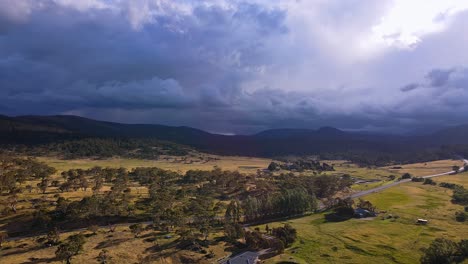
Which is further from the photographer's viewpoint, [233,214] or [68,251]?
[233,214]

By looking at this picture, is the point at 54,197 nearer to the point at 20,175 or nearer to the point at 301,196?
the point at 20,175

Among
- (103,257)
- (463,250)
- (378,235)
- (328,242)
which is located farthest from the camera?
(378,235)

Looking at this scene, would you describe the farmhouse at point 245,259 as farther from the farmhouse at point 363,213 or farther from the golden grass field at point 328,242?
the farmhouse at point 363,213

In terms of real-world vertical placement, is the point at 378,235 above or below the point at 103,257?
above

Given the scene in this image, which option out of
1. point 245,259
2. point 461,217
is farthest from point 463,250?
point 245,259

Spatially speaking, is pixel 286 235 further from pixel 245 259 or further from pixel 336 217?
pixel 336 217

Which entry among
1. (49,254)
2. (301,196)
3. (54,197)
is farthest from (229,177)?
(49,254)

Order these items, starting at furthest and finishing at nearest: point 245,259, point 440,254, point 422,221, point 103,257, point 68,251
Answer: point 422,221 → point 245,259 → point 103,257 → point 440,254 → point 68,251

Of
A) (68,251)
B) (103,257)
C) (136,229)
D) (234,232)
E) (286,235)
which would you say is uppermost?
(286,235)
